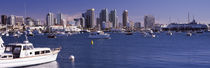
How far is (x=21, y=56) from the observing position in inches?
1443

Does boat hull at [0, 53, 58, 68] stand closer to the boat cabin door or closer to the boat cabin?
the boat cabin

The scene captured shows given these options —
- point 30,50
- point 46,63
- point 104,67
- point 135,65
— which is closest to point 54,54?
point 46,63

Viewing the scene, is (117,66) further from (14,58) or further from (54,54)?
(14,58)

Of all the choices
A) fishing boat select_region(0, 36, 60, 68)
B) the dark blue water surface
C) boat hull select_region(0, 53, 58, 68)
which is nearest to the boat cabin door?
fishing boat select_region(0, 36, 60, 68)

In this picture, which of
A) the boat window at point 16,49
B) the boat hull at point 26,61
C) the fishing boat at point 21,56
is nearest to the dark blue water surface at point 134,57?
the boat hull at point 26,61

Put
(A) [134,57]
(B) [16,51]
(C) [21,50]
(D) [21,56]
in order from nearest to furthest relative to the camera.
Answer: (D) [21,56]
(C) [21,50]
(B) [16,51]
(A) [134,57]

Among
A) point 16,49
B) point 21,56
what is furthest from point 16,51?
point 21,56

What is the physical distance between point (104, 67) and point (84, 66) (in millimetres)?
2820

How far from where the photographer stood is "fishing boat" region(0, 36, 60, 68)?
35000mm

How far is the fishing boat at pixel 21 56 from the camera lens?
3500 cm

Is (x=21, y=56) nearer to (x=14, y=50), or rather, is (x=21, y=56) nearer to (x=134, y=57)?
(x=14, y=50)

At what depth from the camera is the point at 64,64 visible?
40.4 meters

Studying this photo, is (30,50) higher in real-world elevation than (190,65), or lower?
higher

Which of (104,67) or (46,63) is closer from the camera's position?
(104,67)
